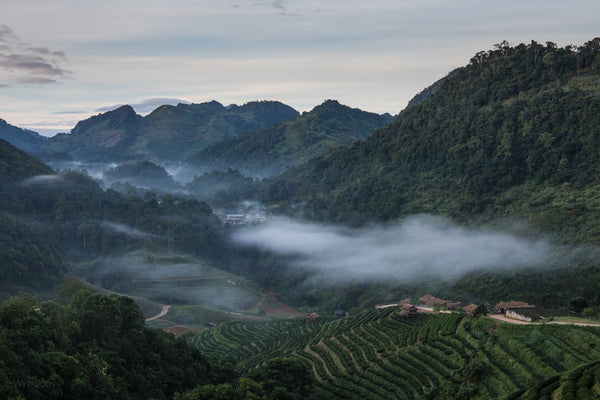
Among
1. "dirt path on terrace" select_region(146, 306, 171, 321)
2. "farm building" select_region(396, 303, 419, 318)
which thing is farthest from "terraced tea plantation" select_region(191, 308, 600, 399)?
"dirt path on terrace" select_region(146, 306, 171, 321)

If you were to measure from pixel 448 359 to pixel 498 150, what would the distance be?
60.2 meters

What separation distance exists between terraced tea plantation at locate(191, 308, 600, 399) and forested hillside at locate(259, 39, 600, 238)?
29060 mm

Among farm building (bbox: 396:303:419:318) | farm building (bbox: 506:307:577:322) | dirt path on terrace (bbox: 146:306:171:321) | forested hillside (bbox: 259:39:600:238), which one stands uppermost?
forested hillside (bbox: 259:39:600:238)

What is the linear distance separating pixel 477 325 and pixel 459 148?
61742 millimetres

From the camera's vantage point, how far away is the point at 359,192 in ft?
342

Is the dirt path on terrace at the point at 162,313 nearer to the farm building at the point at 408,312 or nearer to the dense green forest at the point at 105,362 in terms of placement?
the dense green forest at the point at 105,362

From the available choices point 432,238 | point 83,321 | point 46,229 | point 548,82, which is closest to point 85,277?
point 46,229

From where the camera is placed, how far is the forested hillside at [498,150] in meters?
68.1

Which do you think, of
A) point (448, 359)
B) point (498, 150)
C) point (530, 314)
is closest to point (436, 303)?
point (530, 314)

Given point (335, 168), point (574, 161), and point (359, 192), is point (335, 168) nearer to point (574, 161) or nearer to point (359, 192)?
point (359, 192)

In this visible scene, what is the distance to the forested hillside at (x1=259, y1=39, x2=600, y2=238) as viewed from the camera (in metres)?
68.1

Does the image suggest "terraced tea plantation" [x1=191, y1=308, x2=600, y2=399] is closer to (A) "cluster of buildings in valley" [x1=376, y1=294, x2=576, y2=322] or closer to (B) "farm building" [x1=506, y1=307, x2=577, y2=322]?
(A) "cluster of buildings in valley" [x1=376, y1=294, x2=576, y2=322]

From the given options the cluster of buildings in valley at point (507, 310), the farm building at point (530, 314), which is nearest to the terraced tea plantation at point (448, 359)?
the cluster of buildings in valley at point (507, 310)

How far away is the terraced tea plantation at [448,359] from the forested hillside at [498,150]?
29060mm
